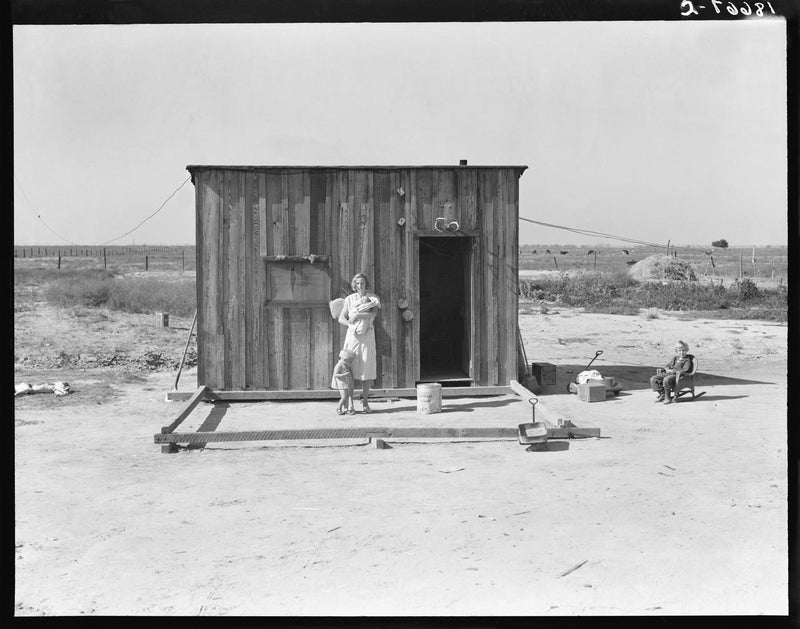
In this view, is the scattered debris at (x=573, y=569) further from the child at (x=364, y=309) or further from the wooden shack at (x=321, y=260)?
the wooden shack at (x=321, y=260)

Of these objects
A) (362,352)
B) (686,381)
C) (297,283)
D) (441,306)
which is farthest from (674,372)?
(297,283)

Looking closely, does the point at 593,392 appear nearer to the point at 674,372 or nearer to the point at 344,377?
the point at 674,372

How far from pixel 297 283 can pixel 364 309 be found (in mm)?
2092

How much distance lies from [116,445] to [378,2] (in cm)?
705

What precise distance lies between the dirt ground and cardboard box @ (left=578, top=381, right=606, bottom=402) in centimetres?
39

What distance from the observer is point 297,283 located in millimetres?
14859

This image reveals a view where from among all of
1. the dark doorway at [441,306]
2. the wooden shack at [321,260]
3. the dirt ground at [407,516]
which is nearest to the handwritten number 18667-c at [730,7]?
the dirt ground at [407,516]

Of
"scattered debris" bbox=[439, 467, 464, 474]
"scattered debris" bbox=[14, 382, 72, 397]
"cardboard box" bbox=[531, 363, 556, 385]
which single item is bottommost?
"scattered debris" bbox=[439, 467, 464, 474]

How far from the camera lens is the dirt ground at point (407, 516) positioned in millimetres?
6391

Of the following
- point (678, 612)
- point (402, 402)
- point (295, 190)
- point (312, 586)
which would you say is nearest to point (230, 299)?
point (295, 190)

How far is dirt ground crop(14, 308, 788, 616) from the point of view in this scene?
21.0 ft

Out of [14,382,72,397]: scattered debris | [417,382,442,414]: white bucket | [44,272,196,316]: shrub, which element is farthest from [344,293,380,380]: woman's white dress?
[44,272,196,316]: shrub

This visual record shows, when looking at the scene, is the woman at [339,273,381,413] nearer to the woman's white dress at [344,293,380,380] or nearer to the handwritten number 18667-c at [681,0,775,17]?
the woman's white dress at [344,293,380,380]

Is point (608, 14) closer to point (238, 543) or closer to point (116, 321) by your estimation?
point (238, 543)
